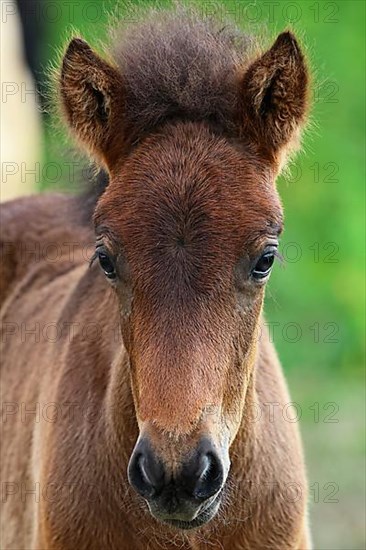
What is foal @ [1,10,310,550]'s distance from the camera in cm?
351

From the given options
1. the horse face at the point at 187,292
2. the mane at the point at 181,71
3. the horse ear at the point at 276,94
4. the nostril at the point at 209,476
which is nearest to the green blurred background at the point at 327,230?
the mane at the point at 181,71

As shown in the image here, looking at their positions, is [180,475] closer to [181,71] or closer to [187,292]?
[187,292]

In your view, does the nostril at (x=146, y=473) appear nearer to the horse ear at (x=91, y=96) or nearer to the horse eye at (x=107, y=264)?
the horse eye at (x=107, y=264)

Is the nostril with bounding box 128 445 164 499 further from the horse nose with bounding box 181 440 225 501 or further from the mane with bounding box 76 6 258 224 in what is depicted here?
the mane with bounding box 76 6 258 224

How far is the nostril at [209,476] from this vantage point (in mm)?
3338

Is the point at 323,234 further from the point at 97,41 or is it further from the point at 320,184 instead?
the point at 97,41

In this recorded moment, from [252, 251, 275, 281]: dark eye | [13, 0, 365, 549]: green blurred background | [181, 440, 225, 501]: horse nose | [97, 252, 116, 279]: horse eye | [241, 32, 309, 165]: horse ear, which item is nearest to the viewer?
[181, 440, 225, 501]: horse nose

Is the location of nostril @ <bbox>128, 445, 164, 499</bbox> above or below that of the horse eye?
below

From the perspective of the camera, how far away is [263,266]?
12.3 feet

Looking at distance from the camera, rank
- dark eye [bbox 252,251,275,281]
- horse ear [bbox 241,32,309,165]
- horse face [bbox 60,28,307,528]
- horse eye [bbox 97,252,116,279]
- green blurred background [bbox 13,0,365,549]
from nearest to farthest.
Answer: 1. horse face [bbox 60,28,307,528]
2. dark eye [bbox 252,251,275,281]
3. horse eye [bbox 97,252,116,279]
4. horse ear [bbox 241,32,309,165]
5. green blurred background [bbox 13,0,365,549]

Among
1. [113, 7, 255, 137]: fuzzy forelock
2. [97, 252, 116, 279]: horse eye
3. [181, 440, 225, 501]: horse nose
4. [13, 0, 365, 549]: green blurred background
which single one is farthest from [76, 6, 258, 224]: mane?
[13, 0, 365, 549]: green blurred background

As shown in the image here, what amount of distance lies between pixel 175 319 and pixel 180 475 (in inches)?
20.1

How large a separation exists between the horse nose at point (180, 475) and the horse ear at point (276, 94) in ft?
4.06

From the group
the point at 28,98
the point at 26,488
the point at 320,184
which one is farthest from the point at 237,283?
the point at 28,98
